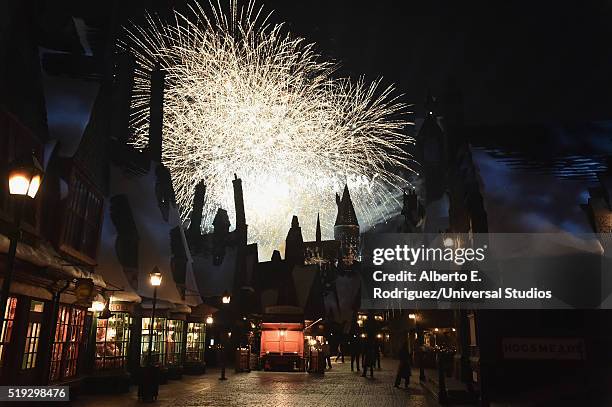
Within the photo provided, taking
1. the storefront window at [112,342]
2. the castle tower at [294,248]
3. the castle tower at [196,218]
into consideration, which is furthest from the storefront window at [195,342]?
the castle tower at [294,248]

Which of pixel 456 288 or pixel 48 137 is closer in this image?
pixel 48 137

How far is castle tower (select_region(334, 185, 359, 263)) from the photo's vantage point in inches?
5817

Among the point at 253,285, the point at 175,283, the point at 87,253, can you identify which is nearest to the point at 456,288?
the point at 175,283

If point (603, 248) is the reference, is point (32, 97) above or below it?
above

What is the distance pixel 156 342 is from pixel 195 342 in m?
5.79

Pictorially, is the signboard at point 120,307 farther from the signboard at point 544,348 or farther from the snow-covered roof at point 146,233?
the signboard at point 544,348

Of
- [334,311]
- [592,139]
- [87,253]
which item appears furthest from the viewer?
[334,311]

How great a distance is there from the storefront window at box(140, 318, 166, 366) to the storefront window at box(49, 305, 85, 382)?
4.87 metres

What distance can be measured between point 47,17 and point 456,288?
18.9 metres

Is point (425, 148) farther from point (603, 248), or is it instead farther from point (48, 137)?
point (48, 137)

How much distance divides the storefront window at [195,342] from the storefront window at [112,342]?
7.82 meters

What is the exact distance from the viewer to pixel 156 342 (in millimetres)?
22828

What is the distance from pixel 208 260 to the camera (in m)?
41.9

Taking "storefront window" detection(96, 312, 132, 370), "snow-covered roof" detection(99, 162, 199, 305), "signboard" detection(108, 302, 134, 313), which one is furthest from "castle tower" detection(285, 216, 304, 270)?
"signboard" detection(108, 302, 134, 313)
